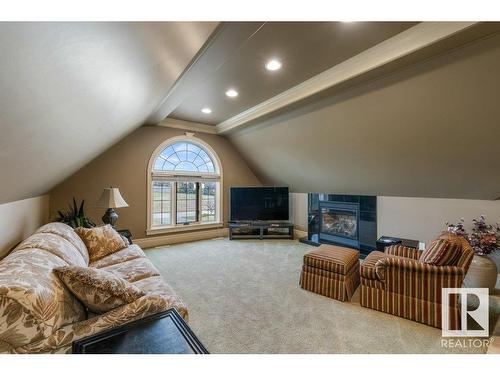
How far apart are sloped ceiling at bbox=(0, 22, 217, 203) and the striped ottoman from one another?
2615 mm

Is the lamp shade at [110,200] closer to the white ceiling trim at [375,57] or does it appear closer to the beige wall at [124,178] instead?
the beige wall at [124,178]

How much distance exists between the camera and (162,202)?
16.1 ft

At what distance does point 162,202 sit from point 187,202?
0.56m

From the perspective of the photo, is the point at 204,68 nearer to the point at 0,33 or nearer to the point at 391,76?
the point at 0,33

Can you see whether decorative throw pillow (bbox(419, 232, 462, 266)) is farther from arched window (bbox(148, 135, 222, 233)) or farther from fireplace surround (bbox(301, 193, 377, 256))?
arched window (bbox(148, 135, 222, 233))

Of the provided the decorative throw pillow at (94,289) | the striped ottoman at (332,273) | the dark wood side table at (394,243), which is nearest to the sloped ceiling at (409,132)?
the dark wood side table at (394,243)

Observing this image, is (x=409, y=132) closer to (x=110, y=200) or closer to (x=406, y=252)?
(x=406, y=252)

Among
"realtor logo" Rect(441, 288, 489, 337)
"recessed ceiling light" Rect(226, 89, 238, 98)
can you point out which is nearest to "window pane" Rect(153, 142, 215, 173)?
"recessed ceiling light" Rect(226, 89, 238, 98)

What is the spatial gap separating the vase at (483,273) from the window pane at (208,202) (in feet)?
15.2

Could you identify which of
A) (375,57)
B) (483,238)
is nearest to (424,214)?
(483,238)

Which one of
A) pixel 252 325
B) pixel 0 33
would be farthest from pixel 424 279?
pixel 0 33

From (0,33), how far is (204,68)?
5.83 ft

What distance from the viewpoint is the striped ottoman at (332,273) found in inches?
101
